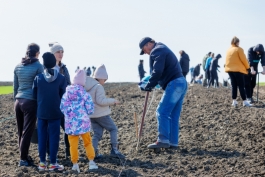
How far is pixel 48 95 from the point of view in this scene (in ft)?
25.0

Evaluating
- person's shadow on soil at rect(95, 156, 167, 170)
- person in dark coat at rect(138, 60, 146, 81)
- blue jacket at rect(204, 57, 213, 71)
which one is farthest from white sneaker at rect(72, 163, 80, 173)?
person in dark coat at rect(138, 60, 146, 81)

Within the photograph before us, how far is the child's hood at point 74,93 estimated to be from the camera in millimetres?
7535

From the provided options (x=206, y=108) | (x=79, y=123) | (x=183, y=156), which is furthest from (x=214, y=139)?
(x=206, y=108)

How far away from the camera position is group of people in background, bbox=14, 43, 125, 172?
7559mm

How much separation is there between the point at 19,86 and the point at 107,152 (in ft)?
6.87

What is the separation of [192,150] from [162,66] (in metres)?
1.60

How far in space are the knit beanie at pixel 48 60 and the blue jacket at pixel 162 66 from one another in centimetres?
185

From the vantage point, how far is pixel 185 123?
40.8 feet

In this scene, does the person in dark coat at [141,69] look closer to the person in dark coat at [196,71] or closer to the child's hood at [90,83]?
the person in dark coat at [196,71]

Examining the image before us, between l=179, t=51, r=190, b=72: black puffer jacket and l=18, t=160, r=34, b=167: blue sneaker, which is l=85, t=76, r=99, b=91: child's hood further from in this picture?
l=179, t=51, r=190, b=72: black puffer jacket

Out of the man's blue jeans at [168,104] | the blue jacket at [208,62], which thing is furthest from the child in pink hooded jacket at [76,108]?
the blue jacket at [208,62]

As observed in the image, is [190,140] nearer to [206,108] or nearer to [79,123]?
[79,123]

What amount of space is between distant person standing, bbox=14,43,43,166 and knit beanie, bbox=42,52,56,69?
0.37 m

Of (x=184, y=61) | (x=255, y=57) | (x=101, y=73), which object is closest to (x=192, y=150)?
(x=101, y=73)
